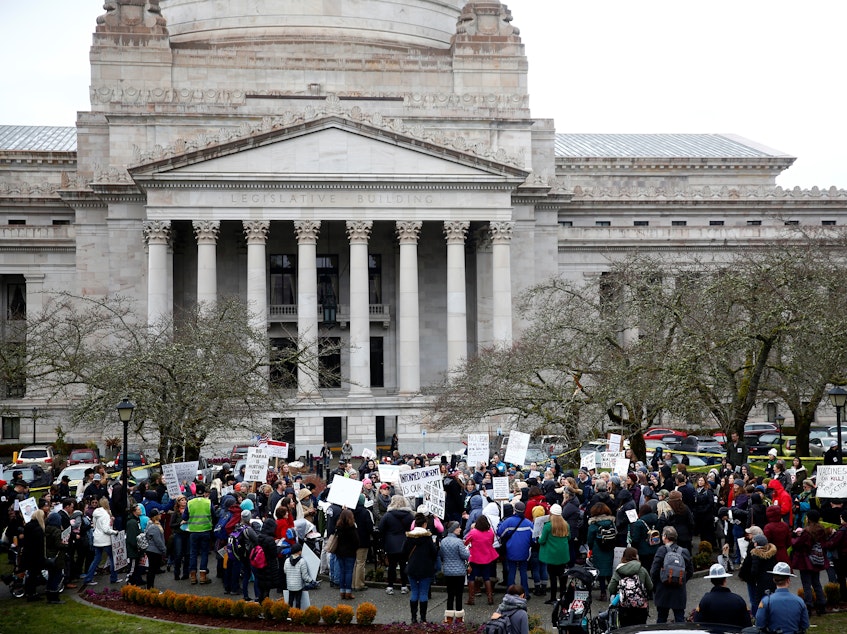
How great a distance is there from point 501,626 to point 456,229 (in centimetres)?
4826

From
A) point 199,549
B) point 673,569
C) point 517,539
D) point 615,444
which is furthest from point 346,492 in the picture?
point 615,444

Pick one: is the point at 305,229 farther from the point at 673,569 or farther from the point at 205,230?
the point at 673,569

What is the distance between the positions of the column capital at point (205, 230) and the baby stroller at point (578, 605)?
46.3 m

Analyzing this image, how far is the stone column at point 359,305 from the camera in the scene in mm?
63281

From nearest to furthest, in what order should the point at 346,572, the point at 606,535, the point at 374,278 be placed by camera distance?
the point at 606,535 → the point at 346,572 → the point at 374,278

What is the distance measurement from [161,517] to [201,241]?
3623 cm

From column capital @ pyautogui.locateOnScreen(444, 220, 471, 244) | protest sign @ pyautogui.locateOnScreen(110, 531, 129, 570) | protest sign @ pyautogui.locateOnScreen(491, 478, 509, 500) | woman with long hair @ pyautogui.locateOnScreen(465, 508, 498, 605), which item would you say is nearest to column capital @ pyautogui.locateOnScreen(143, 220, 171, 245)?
column capital @ pyautogui.locateOnScreen(444, 220, 471, 244)

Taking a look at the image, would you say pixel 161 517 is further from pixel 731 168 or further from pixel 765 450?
pixel 731 168

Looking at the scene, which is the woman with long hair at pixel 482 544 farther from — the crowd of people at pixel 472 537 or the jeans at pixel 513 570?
the jeans at pixel 513 570

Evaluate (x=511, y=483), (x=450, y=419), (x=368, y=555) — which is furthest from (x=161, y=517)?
(x=450, y=419)

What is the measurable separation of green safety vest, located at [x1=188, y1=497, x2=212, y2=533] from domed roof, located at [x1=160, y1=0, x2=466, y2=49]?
54.5m

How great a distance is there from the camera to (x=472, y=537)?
23797 mm

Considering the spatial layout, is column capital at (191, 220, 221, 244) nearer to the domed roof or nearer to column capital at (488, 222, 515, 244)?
column capital at (488, 222, 515, 244)

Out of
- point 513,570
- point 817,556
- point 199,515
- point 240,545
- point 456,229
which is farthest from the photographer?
point 456,229
